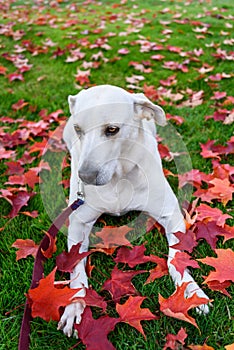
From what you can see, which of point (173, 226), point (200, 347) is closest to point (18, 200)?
point (173, 226)

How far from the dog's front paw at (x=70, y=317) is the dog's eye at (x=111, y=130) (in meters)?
0.92

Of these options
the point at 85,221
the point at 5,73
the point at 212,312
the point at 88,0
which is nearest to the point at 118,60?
the point at 5,73

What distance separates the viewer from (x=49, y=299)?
6.27ft

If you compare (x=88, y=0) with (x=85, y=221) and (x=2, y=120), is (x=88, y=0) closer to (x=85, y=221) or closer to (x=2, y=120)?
(x=2, y=120)

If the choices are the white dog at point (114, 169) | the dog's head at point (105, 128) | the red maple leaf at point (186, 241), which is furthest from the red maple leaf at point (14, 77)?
the red maple leaf at point (186, 241)

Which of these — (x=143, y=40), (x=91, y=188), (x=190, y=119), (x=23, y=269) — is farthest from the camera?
(x=143, y=40)

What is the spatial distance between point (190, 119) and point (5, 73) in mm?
3000

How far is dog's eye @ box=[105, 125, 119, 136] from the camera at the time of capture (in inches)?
83.2

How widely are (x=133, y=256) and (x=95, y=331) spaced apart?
602 millimetres

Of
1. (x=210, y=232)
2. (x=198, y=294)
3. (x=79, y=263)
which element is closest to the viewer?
(x=198, y=294)

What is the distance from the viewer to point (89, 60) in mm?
5781

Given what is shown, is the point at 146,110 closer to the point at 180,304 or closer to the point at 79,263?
the point at 79,263

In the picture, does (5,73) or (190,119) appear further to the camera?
(5,73)

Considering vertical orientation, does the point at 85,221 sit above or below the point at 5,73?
above
